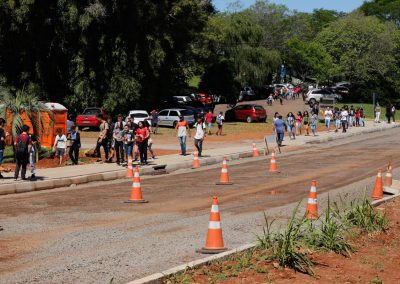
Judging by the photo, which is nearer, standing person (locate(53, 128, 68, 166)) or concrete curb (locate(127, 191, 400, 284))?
concrete curb (locate(127, 191, 400, 284))

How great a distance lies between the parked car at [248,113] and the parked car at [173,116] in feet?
28.9

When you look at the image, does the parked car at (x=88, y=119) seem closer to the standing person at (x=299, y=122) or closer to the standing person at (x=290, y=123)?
the standing person at (x=290, y=123)

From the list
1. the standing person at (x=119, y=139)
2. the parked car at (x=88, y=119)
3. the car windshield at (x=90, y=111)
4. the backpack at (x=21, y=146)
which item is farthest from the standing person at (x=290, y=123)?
the backpack at (x=21, y=146)

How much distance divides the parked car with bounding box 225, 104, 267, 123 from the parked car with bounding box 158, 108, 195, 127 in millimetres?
8802

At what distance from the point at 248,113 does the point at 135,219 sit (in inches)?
1812

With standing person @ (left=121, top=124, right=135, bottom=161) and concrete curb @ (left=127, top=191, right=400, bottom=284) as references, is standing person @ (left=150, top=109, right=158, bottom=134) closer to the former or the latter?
standing person @ (left=121, top=124, right=135, bottom=161)

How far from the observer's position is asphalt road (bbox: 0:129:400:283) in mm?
9953

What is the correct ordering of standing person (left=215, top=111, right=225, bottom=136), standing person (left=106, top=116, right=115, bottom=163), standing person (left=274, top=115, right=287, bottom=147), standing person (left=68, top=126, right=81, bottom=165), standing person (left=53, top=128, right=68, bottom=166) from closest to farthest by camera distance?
standing person (left=53, top=128, right=68, bottom=166) < standing person (left=68, top=126, right=81, bottom=165) < standing person (left=106, top=116, right=115, bottom=163) < standing person (left=274, top=115, right=287, bottom=147) < standing person (left=215, top=111, right=225, bottom=136)

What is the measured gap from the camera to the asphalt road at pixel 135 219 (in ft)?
32.7

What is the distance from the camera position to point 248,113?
197 feet

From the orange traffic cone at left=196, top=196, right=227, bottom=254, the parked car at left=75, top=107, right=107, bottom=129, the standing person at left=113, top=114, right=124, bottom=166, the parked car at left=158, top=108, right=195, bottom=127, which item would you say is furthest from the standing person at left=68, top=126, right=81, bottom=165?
the parked car at left=158, top=108, right=195, bottom=127

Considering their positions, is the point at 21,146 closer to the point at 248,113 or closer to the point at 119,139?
the point at 119,139

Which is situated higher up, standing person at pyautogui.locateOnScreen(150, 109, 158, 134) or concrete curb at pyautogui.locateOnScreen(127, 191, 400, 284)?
standing person at pyautogui.locateOnScreen(150, 109, 158, 134)

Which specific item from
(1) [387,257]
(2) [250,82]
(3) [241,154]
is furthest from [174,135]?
(1) [387,257]
